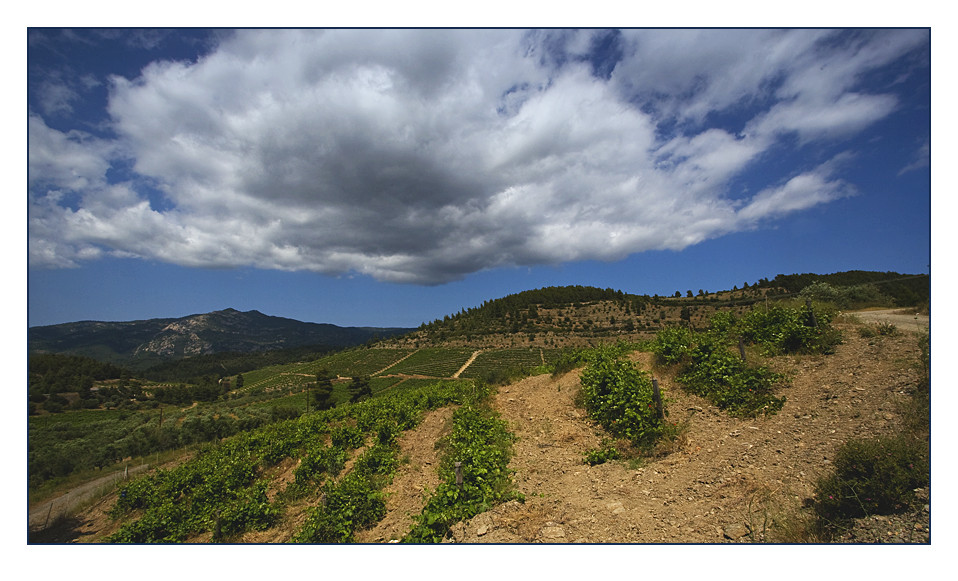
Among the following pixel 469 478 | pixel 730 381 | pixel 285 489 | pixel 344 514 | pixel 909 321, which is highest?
pixel 909 321

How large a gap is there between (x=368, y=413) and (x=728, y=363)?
12.4m

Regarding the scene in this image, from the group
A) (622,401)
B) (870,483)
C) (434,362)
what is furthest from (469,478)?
(434,362)

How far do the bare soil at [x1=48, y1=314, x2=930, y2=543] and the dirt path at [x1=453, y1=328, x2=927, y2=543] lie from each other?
19 millimetres

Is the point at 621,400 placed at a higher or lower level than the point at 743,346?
lower

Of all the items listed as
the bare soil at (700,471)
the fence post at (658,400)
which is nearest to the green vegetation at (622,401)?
the fence post at (658,400)

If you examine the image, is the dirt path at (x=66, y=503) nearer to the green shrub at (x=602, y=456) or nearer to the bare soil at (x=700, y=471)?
the bare soil at (x=700, y=471)

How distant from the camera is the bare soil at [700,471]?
13.7 feet

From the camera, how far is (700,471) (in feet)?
18.5

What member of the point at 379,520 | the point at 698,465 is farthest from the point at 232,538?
the point at 698,465

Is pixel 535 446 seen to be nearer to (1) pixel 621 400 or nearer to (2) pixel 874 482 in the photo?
(1) pixel 621 400

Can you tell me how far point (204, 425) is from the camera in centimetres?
3981

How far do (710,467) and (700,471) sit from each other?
0.23m

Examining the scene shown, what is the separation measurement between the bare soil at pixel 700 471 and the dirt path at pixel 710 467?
0.02m

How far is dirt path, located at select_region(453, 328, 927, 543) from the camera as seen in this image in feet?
14.1
